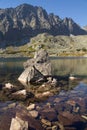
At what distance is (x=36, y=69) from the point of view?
193 feet

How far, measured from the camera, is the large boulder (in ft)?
178

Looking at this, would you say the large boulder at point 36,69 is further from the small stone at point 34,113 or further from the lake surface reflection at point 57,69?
the small stone at point 34,113

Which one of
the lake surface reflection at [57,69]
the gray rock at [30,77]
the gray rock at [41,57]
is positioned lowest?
the lake surface reflection at [57,69]

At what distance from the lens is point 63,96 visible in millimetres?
35594

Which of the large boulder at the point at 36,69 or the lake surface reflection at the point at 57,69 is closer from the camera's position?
the large boulder at the point at 36,69

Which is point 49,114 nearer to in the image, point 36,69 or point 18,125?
point 18,125

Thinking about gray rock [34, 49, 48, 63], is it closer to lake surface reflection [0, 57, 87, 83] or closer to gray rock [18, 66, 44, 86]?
lake surface reflection [0, 57, 87, 83]

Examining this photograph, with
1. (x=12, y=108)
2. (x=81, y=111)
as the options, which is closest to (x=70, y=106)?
(x=81, y=111)

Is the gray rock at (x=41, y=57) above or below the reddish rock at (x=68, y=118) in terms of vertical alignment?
above

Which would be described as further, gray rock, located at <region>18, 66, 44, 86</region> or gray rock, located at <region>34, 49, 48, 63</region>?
gray rock, located at <region>34, 49, 48, 63</region>

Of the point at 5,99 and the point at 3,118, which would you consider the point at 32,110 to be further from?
the point at 5,99

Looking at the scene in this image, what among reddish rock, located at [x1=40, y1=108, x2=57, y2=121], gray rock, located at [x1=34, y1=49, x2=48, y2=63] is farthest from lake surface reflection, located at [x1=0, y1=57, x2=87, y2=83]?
reddish rock, located at [x1=40, y1=108, x2=57, y2=121]

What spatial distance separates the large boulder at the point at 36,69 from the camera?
54344 millimetres

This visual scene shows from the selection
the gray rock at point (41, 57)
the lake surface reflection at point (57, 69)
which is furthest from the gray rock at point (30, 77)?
the gray rock at point (41, 57)
